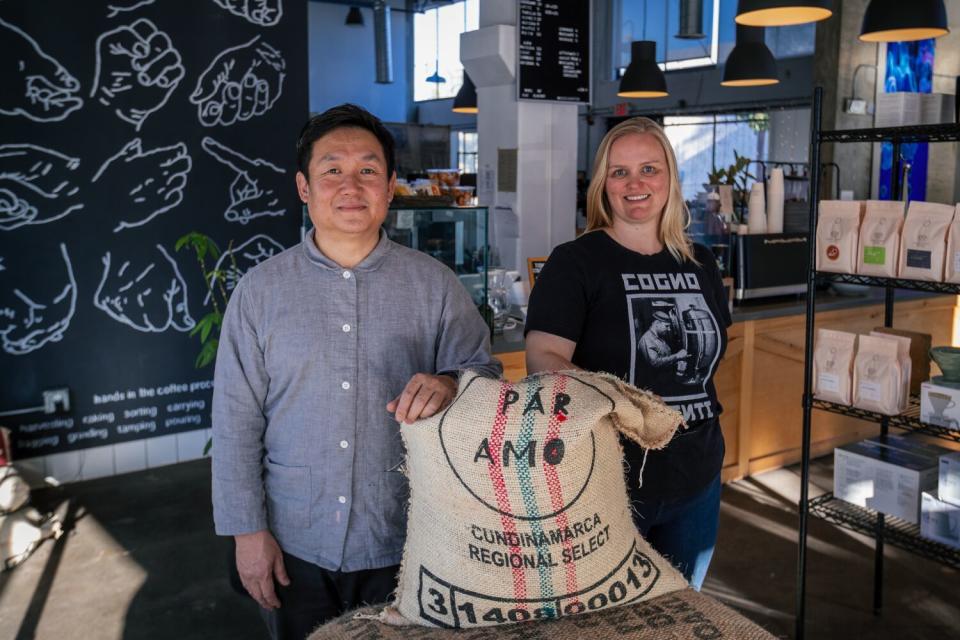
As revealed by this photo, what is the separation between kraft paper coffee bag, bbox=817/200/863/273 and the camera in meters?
2.54

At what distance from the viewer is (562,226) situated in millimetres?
5180

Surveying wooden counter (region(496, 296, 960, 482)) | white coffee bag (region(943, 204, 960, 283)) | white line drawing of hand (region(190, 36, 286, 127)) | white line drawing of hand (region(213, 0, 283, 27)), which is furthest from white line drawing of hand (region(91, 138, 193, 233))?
white coffee bag (region(943, 204, 960, 283))

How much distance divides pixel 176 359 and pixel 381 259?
10.4 feet

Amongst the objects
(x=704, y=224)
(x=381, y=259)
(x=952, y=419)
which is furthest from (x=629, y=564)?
(x=704, y=224)

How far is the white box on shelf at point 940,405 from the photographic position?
2.34 meters

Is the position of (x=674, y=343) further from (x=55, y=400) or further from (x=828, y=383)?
(x=55, y=400)

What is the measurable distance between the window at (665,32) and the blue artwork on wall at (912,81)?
4.85m

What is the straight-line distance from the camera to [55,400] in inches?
162

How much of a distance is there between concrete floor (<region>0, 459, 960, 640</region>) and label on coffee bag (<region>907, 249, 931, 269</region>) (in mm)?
1293

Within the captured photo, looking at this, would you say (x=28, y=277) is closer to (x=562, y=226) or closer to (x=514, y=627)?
(x=562, y=226)

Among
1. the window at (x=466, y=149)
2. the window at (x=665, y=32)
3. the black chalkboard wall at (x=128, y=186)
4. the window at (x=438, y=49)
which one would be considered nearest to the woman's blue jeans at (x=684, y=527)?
the black chalkboard wall at (x=128, y=186)

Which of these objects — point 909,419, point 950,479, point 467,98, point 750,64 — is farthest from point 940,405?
point 467,98

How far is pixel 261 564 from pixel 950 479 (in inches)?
75.7

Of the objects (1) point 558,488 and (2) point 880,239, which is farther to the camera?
(2) point 880,239
